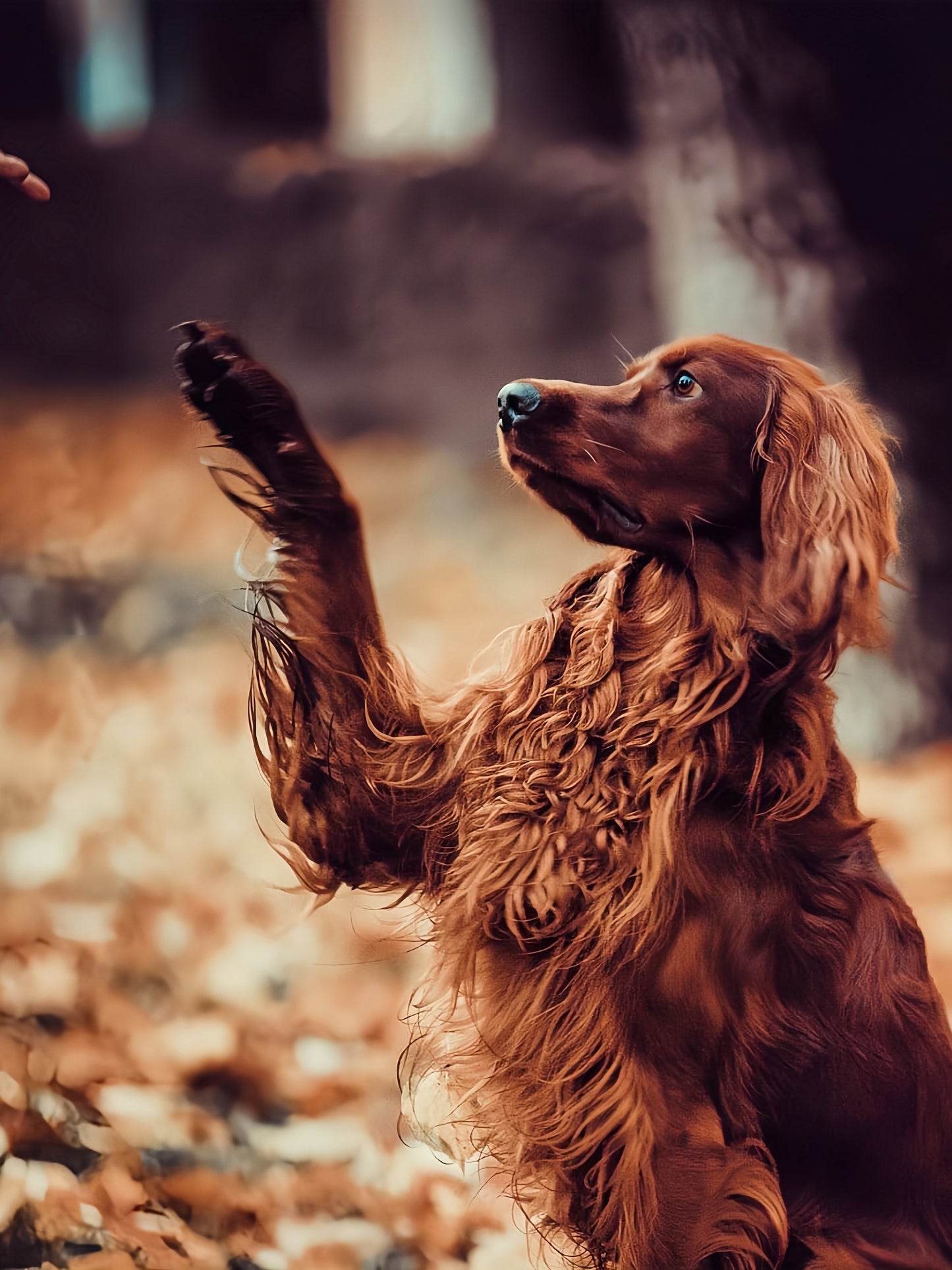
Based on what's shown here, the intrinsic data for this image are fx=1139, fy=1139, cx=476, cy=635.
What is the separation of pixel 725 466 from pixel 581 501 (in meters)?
0.13

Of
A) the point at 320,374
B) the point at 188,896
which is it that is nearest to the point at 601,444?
the point at 320,374

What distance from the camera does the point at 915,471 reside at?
1.43m

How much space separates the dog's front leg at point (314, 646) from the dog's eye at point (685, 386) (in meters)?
0.33

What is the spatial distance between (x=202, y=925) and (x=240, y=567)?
1.79 ft

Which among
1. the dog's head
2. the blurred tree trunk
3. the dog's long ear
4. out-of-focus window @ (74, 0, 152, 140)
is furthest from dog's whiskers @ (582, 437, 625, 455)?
out-of-focus window @ (74, 0, 152, 140)

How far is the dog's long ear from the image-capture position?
0.93 m

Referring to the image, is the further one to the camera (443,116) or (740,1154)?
(443,116)

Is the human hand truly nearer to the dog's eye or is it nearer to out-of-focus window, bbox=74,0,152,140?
out-of-focus window, bbox=74,0,152,140

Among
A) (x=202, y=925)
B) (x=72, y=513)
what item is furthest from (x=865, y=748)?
(x=72, y=513)

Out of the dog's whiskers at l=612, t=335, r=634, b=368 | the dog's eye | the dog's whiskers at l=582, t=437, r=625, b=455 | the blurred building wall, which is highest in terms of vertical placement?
the blurred building wall

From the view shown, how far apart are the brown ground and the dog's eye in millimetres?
291

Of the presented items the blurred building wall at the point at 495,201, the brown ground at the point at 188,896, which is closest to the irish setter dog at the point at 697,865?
the brown ground at the point at 188,896

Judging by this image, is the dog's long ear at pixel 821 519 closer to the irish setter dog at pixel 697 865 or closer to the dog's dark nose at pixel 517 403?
the irish setter dog at pixel 697 865

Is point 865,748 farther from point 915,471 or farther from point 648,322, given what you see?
point 648,322
